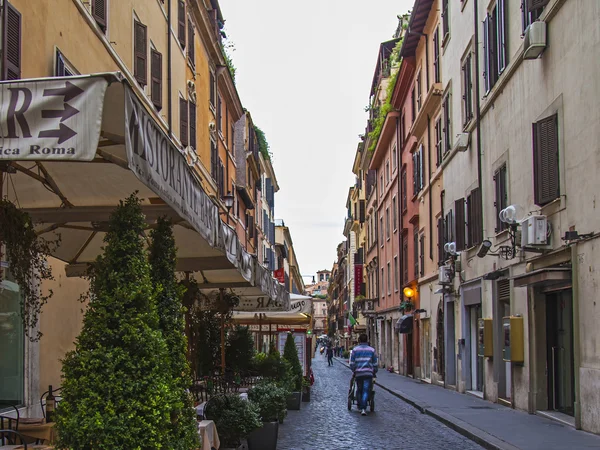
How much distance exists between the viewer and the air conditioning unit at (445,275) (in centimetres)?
2562

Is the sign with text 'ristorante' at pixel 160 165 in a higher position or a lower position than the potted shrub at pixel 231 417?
higher

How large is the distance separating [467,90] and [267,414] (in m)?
13.4

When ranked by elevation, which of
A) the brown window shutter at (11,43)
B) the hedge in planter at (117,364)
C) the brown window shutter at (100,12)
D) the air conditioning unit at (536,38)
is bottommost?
the hedge in planter at (117,364)

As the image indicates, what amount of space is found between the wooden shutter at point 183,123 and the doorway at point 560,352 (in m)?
12.1

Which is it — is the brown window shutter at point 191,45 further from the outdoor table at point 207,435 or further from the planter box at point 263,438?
the outdoor table at point 207,435

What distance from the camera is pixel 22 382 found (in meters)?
12.3

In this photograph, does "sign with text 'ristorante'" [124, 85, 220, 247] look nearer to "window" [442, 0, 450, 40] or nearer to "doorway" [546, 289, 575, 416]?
"doorway" [546, 289, 575, 416]

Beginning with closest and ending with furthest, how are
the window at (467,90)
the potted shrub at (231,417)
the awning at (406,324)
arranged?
the potted shrub at (231,417), the window at (467,90), the awning at (406,324)

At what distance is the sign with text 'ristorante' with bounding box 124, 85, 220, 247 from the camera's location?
5.38 metres

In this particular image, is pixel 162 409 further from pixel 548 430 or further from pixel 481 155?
pixel 481 155

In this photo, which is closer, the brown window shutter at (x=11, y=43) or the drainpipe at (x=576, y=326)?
the brown window shutter at (x=11, y=43)

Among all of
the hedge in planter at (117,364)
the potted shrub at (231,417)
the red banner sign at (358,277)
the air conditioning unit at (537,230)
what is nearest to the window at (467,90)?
the air conditioning unit at (537,230)

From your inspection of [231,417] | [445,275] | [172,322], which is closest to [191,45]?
[445,275]

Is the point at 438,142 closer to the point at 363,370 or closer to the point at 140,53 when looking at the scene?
the point at 363,370
